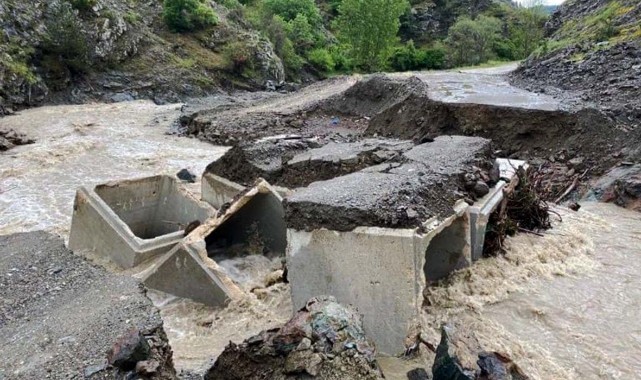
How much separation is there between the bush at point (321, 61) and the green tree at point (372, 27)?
14.1 ft

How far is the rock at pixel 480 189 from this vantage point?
20.6 feet

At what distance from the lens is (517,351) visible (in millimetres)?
4719

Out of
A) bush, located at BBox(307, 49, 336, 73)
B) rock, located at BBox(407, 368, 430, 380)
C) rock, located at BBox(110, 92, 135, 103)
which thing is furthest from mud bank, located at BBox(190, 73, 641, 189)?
bush, located at BBox(307, 49, 336, 73)

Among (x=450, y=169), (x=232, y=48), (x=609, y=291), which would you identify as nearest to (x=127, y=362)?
(x=450, y=169)

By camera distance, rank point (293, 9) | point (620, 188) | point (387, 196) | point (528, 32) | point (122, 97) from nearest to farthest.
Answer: point (387, 196) < point (620, 188) < point (122, 97) < point (528, 32) < point (293, 9)

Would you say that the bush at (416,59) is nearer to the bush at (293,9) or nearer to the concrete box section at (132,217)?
the bush at (293,9)

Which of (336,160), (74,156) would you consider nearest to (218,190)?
(336,160)

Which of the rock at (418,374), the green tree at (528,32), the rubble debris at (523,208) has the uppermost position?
the green tree at (528,32)

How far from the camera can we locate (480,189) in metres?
6.31

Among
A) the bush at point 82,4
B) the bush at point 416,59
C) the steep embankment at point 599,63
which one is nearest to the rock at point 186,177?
the steep embankment at point 599,63

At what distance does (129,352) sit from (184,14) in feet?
99.6

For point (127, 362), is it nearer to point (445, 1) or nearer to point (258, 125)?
point (258, 125)

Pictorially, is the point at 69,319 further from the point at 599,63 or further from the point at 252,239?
the point at 599,63

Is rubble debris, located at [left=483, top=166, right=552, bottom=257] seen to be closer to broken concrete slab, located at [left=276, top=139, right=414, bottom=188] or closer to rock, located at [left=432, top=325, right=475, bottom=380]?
broken concrete slab, located at [left=276, top=139, right=414, bottom=188]
